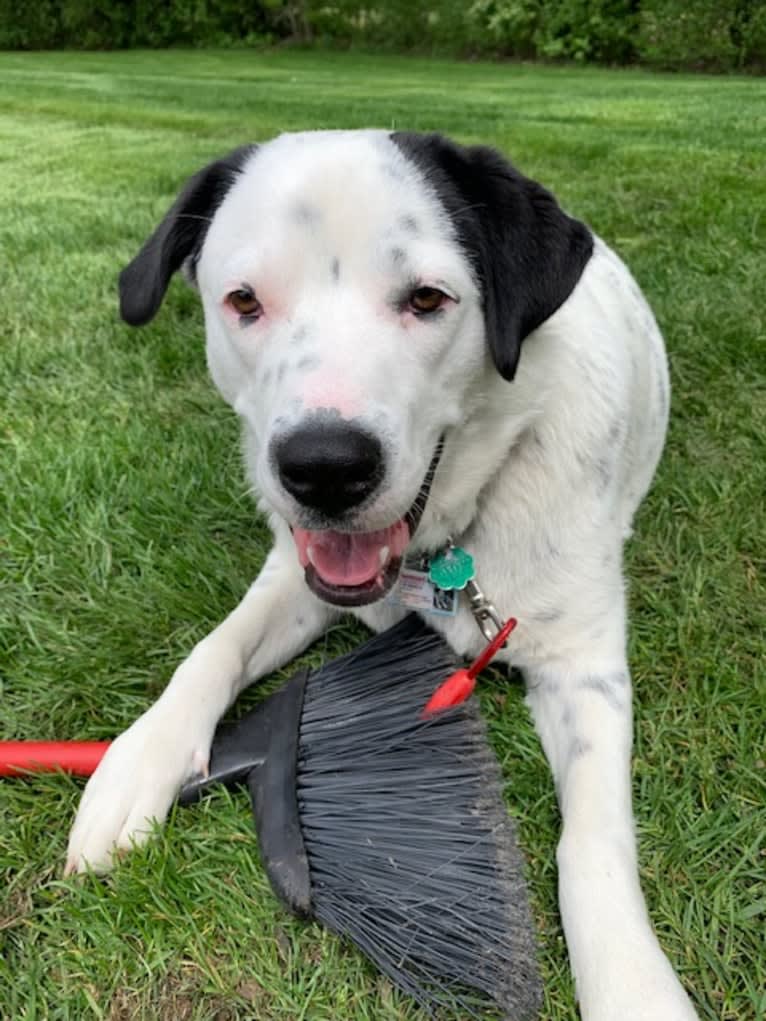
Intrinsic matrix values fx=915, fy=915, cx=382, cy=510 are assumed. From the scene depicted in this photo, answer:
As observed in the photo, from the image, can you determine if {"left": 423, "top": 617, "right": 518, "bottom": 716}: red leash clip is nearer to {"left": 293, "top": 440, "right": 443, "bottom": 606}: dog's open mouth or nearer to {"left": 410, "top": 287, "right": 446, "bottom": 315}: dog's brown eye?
{"left": 293, "top": 440, "right": 443, "bottom": 606}: dog's open mouth

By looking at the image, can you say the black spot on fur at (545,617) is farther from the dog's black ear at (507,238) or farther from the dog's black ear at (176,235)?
the dog's black ear at (176,235)

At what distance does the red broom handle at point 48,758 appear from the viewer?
1960 mm

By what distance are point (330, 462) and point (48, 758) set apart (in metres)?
0.91

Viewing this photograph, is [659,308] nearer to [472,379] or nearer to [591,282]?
[591,282]

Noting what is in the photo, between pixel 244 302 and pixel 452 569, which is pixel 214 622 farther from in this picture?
pixel 244 302

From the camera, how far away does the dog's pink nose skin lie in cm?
172

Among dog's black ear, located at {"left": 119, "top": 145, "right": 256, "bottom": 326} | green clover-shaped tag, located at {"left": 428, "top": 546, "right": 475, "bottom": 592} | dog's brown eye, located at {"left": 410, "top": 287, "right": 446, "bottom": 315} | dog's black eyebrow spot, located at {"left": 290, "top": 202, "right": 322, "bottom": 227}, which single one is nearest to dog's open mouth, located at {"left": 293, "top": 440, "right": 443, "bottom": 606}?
green clover-shaped tag, located at {"left": 428, "top": 546, "right": 475, "bottom": 592}

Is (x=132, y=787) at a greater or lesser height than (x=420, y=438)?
lesser

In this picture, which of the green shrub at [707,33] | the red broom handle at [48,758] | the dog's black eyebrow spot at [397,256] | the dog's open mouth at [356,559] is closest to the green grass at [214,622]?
the red broom handle at [48,758]

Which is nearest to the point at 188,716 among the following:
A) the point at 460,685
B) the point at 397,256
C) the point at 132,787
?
the point at 132,787

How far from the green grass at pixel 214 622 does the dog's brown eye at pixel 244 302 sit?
93 cm

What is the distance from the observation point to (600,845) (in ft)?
5.61

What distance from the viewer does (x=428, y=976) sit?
1562 millimetres

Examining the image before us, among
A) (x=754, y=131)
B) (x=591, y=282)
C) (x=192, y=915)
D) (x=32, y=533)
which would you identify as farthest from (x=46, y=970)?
(x=754, y=131)
